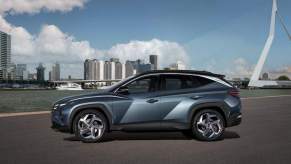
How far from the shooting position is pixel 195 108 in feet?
28.8

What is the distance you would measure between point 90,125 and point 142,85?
4.52ft

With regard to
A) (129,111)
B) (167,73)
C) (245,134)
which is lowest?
(245,134)

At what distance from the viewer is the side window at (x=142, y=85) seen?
345 inches

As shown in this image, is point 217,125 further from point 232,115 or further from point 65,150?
point 65,150

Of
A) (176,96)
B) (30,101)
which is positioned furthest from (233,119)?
(30,101)

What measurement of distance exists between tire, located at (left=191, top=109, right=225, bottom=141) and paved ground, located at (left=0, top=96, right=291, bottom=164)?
8.1 inches

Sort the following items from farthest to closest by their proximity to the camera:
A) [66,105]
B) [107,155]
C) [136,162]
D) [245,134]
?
[245,134] < [66,105] < [107,155] < [136,162]

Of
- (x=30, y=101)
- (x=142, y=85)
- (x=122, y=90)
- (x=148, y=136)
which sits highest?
(x=142, y=85)

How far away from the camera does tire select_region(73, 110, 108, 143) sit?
8.59 m

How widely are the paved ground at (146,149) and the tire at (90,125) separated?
0.71ft

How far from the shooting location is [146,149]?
776 centimetres

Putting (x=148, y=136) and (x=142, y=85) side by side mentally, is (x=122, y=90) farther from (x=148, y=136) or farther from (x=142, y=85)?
(x=148, y=136)

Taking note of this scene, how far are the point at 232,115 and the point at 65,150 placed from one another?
3.63 metres

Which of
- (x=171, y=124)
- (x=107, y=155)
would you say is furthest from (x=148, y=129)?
(x=107, y=155)
